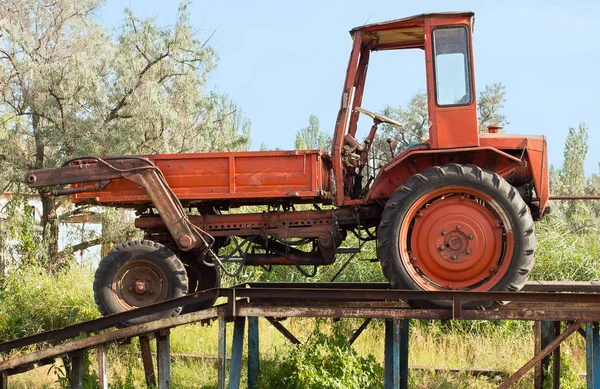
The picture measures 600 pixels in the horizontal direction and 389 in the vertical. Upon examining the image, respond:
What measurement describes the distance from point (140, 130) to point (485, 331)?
7.55 metres

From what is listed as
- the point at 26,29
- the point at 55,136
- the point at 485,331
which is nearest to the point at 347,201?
the point at 485,331

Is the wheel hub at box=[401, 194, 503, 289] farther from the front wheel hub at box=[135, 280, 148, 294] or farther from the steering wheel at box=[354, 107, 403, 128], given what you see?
the front wheel hub at box=[135, 280, 148, 294]

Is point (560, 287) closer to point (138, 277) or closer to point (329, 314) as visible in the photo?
point (329, 314)

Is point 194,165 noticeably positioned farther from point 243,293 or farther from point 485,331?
point 485,331

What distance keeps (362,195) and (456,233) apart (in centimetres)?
131

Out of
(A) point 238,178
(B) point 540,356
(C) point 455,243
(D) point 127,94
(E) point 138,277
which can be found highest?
(D) point 127,94

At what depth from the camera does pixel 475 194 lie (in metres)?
6.59

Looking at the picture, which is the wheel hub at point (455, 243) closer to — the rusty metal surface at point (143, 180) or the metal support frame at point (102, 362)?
the rusty metal surface at point (143, 180)

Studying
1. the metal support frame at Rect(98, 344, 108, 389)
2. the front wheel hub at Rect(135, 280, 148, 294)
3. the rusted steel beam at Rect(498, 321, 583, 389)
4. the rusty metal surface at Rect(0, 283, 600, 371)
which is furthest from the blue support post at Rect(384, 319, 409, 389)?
the metal support frame at Rect(98, 344, 108, 389)

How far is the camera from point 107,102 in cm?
1407

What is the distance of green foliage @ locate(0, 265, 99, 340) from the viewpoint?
11.8 meters

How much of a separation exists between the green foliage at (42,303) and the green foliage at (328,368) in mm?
5762

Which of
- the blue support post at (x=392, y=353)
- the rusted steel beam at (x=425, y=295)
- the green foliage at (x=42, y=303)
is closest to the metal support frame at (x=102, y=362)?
the rusted steel beam at (x=425, y=295)

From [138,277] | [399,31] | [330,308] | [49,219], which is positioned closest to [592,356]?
[330,308]
